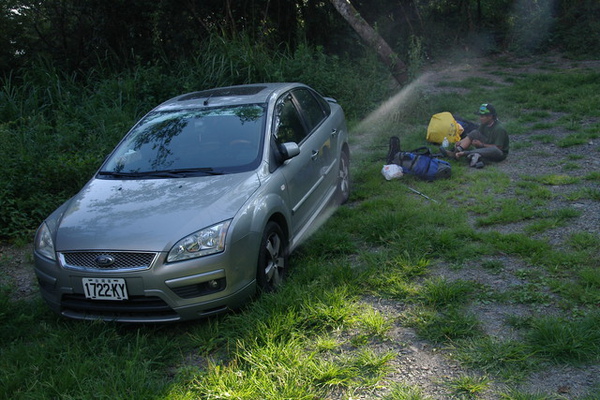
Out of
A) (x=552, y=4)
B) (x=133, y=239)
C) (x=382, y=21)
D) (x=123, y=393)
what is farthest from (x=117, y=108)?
(x=552, y=4)

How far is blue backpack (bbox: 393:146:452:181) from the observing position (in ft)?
22.2

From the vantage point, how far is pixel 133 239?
3.53 meters

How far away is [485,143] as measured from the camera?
24.7 feet

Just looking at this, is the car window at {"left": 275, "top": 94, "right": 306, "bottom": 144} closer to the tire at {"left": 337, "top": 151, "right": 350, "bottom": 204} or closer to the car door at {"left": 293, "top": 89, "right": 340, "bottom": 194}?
the car door at {"left": 293, "top": 89, "right": 340, "bottom": 194}

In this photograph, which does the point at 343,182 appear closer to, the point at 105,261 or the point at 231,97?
the point at 231,97

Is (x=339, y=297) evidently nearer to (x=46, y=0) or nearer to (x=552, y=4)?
(x=46, y=0)

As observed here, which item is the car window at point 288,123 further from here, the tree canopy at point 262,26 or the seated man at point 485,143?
the tree canopy at point 262,26

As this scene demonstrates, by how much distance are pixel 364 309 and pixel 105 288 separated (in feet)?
5.80

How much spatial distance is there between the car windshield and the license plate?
3.80ft

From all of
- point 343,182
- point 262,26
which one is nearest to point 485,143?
point 343,182

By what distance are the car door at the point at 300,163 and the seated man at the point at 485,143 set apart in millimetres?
2632

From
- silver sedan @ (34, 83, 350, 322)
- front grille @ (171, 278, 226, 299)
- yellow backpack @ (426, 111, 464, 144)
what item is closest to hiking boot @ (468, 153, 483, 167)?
yellow backpack @ (426, 111, 464, 144)

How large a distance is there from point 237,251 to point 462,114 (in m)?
7.83

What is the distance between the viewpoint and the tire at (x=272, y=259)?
152 inches
